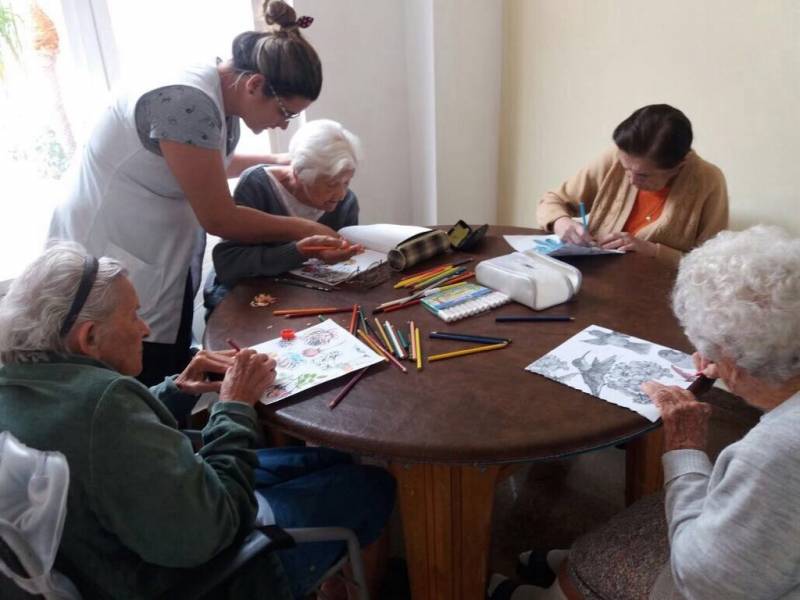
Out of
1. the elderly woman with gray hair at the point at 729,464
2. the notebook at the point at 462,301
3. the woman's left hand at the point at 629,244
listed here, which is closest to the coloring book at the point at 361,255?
the notebook at the point at 462,301

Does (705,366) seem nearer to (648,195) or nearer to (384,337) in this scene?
(384,337)

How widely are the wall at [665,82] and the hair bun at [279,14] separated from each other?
1.50m

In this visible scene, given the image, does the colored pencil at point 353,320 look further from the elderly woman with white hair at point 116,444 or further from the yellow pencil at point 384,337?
the elderly woman with white hair at point 116,444

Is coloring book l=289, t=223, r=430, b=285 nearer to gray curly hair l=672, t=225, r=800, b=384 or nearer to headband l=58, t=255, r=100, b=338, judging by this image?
headband l=58, t=255, r=100, b=338

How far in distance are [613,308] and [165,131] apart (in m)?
1.21

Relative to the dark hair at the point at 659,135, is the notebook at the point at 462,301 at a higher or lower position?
lower

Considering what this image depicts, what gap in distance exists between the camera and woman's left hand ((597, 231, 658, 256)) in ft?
6.07

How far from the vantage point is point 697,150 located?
2217 millimetres

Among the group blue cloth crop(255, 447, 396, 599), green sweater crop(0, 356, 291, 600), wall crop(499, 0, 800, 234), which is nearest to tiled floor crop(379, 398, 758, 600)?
blue cloth crop(255, 447, 396, 599)

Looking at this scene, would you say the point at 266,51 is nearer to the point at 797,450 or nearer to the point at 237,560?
the point at 237,560

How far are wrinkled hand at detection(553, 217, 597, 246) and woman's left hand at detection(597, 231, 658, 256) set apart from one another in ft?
Answer: 0.20

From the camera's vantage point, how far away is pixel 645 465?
62.3 inches

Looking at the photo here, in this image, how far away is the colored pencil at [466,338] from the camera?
1.27m

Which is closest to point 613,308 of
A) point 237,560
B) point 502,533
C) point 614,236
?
point 614,236
